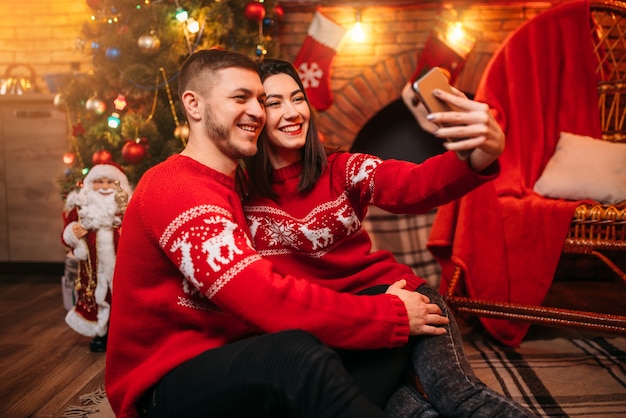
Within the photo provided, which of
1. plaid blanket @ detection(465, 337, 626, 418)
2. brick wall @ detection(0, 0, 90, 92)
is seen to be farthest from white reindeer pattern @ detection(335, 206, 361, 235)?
brick wall @ detection(0, 0, 90, 92)

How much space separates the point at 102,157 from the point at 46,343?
0.79m

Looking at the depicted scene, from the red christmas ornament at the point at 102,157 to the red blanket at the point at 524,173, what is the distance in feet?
4.62

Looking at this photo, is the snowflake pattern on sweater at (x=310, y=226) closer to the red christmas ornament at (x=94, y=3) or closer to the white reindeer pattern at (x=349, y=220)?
the white reindeer pattern at (x=349, y=220)

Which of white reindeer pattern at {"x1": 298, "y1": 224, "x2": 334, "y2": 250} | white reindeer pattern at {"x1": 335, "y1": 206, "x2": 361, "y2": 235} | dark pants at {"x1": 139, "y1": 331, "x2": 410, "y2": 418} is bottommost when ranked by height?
dark pants at {"x1": 139, "y1": 331, "x2": 410, "y2": 418}

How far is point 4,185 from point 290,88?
252 cm

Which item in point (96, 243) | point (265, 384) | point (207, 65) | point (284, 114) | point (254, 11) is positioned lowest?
point (96, 243)

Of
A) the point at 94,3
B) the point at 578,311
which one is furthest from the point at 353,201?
the point at 94,3

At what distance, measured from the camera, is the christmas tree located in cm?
218

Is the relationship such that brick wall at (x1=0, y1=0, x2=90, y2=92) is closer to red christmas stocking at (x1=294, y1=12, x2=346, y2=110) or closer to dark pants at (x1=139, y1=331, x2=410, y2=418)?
Result: red christmas stocking at (x1=294, y1=12, x2=346, y2=110)

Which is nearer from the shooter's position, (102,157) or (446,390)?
(446,390)

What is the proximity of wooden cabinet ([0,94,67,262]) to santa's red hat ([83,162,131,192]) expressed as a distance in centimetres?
122

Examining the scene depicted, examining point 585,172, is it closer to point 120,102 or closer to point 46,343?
point 120,102

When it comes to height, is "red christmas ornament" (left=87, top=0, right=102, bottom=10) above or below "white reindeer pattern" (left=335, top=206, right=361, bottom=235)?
above

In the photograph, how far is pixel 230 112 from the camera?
1.06 meters
